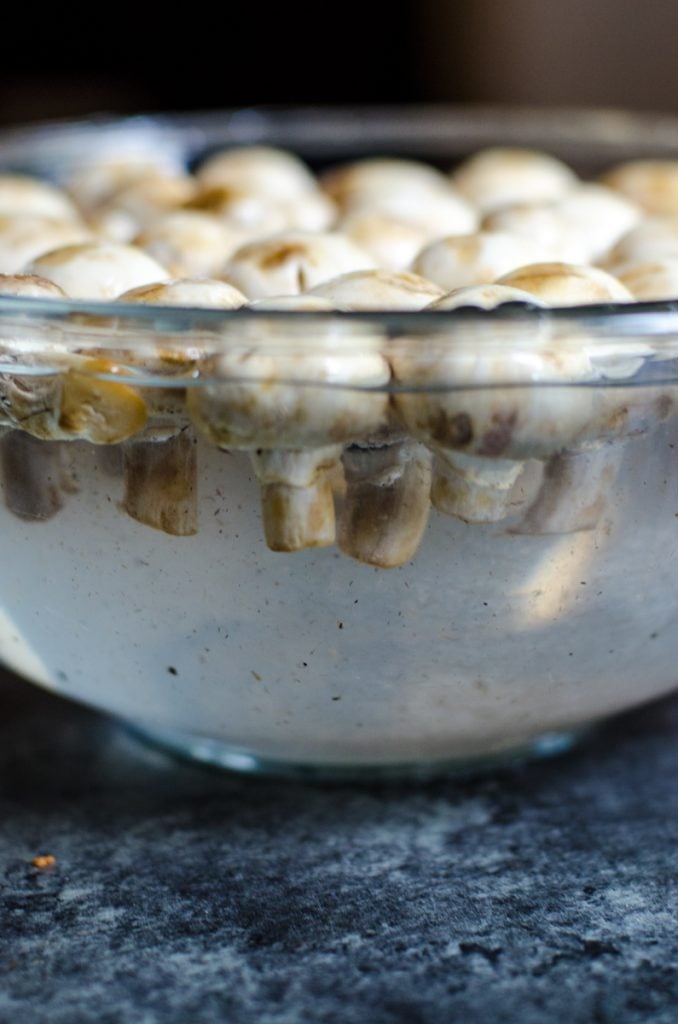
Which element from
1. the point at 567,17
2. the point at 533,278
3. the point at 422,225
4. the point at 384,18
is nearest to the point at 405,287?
the point at 533,278

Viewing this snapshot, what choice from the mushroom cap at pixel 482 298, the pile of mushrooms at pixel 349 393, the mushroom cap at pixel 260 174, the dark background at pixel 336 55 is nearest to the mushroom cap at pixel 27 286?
the pile of mushrooms at pixel 349 393

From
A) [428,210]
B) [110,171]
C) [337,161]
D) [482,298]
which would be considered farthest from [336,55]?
[482,298]

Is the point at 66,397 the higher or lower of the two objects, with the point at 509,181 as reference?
lower

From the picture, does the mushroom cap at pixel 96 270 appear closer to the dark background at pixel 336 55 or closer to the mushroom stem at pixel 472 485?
the mushroom stem at pixel 472 485

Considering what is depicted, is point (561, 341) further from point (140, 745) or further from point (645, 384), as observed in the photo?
point (140, 745)

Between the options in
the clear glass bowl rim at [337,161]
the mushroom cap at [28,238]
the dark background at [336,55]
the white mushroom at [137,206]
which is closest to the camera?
the clear glass bowl rim at [337,161]

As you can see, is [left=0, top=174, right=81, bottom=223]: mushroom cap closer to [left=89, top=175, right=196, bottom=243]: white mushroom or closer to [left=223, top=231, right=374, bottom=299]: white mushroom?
[left=89, top=175, right=196, bottom=243]: white mushroom

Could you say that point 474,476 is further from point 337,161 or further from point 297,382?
point 337,161
